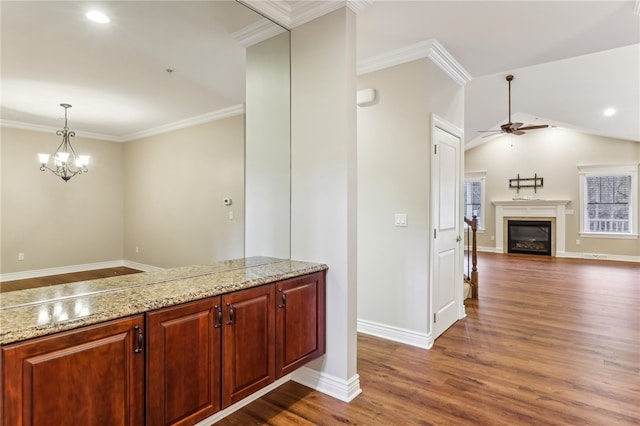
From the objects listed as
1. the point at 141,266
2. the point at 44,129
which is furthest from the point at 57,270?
the point at 44,129

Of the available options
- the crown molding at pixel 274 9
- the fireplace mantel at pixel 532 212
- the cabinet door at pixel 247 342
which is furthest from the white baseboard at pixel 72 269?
the fireplace mantel at pixel 532 212

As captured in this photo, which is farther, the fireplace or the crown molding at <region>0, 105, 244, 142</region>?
the fireplace

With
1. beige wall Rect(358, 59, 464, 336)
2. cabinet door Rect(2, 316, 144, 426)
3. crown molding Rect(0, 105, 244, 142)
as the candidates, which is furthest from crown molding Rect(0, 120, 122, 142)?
beige wall Rect(358, 59, 464, 336)

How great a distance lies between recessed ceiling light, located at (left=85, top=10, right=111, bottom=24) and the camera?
1556 millimetres

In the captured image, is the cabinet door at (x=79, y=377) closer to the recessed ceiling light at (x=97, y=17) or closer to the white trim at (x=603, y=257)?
the recessed ceiling light at (x=97, y=17)

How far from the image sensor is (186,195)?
2.02 metres

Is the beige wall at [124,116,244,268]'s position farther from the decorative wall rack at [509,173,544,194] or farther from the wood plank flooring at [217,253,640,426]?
the decorative wall rack at [509,173,544,194]

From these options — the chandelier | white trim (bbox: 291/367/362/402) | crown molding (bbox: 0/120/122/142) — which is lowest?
white trim (bbox: 291/367/362/402)

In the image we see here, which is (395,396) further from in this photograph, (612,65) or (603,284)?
(612,65)

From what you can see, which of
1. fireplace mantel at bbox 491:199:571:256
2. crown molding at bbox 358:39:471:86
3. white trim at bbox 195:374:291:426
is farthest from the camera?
fireplace mantel at bbox 491:199:571:256

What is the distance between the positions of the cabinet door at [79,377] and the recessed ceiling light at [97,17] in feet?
4.39

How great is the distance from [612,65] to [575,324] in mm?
4012

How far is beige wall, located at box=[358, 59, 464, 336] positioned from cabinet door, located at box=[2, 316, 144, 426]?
7.93 feet

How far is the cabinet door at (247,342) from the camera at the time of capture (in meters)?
1.83
